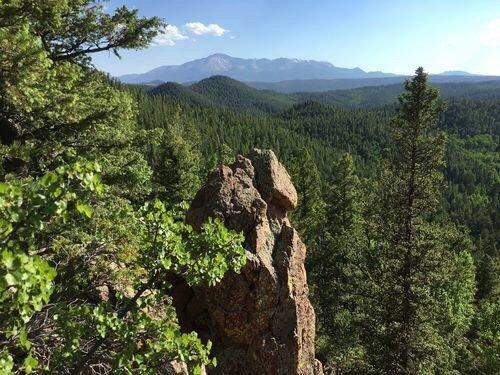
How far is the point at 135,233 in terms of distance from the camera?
11.3 metres

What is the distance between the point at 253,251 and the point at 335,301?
64.1ft

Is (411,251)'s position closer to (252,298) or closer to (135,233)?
(252,298)

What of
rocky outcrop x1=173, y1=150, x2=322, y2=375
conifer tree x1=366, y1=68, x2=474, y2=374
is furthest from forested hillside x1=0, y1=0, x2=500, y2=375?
rocky outcrop x1=173, y1=150, x2=322, y2=375

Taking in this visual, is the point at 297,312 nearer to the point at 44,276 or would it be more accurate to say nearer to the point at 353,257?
the point at 44,276

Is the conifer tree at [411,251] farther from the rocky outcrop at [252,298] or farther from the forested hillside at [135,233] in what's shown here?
the rocky outcrop at [252,298]

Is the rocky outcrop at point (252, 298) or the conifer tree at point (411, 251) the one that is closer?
the rocky outcrop at point (252, 298)

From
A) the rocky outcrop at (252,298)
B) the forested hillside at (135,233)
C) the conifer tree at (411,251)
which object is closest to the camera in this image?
the forested hillside at (135,233)

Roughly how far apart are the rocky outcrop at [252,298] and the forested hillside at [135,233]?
24.5 inches

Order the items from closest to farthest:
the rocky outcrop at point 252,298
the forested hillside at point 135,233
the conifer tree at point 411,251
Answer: the forested hillside at point 135,233 → the rocky outcrop at point 252,298 → the conifer tree at point 411,251

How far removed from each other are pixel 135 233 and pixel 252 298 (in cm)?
382

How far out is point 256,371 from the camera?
12141 mm

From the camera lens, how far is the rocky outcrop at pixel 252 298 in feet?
40.0

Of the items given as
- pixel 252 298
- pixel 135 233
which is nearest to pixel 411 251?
pixel 252 298

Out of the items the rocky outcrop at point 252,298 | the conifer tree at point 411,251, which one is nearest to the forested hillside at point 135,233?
the conifer tree at point 411,251
